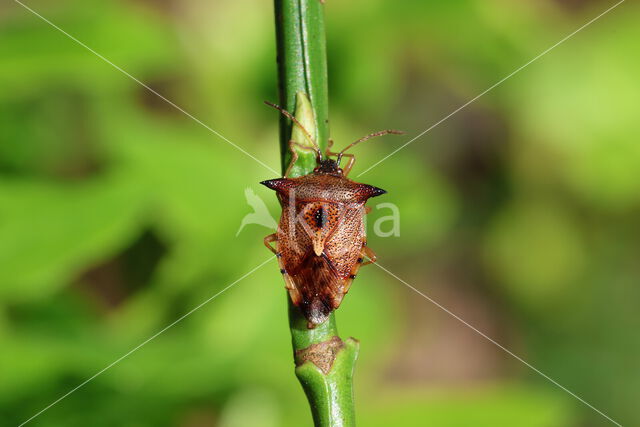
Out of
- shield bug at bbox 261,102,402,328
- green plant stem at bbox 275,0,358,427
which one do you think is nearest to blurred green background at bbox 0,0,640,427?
shield bug at bbox 261,102,402,328

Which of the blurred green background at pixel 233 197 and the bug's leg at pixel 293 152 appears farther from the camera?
the blurred green background at pixel 233 197

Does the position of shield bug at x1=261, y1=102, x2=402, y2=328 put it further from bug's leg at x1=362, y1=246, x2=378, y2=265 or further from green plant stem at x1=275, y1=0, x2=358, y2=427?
green plant stem at x1=275, y1=0, x2=358, y2=427

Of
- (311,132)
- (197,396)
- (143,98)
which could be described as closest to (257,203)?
(197,396)

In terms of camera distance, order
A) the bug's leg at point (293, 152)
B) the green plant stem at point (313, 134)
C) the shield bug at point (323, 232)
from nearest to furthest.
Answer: the green plant stem at point (313, 134) < the bug's leg at point (293, 152) < the shield bug at point (323, 232)

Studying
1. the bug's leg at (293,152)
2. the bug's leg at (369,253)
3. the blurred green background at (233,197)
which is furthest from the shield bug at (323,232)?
the bug's leg at (293,152)

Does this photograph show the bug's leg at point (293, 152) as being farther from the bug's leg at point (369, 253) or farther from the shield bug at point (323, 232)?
the bug's leg at point (369, 253)

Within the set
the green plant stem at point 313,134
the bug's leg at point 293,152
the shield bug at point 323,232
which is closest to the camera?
the green plant stem at point 313,134

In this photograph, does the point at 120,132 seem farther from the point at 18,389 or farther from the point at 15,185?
the point at 18,389

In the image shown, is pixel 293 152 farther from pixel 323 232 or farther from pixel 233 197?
pixel 233 197
